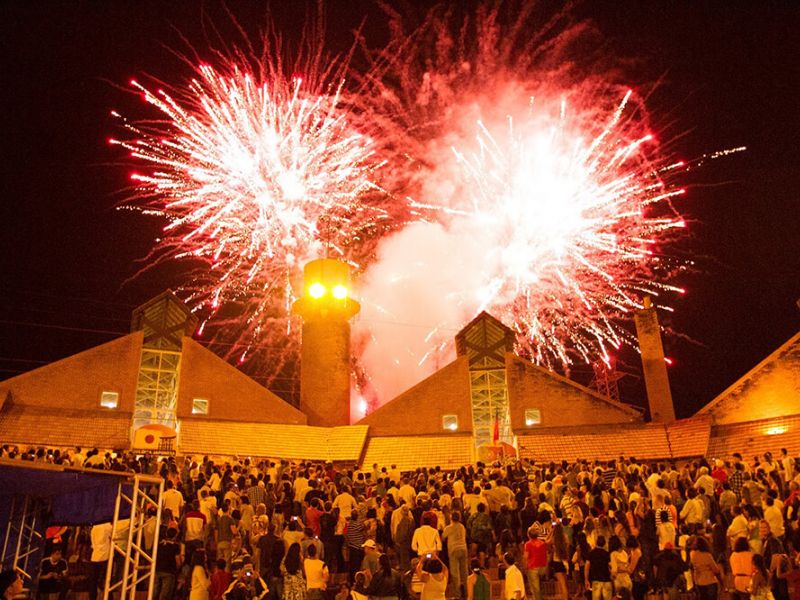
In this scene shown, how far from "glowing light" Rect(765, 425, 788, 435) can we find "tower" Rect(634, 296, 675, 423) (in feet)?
18.0

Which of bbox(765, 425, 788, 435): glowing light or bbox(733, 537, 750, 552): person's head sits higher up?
bbox(765, 425, 788, 435): glowing light

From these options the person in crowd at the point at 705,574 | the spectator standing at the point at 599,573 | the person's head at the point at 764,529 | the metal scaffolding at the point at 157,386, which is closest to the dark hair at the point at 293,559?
the spectator standing at the point at 599,573

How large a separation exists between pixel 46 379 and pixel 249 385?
9.48 metres

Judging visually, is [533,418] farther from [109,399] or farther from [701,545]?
[701,545]

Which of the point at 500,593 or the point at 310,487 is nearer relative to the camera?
the point at 500,593

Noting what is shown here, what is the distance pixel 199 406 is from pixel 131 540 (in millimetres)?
25241

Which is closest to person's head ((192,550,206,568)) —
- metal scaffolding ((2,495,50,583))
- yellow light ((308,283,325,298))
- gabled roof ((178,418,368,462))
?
metal scaffolding ((2,495,50,583))

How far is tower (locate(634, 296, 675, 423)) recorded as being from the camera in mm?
34219

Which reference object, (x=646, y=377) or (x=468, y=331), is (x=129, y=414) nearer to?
(x=468, y=331)

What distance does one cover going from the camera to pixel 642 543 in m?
14.1

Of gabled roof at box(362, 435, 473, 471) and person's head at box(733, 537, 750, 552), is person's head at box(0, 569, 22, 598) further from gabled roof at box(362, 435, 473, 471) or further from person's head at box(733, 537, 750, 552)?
gabled roof at box(362, 435, 473, 471)

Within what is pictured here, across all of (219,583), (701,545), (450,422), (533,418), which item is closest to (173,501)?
(219,583)

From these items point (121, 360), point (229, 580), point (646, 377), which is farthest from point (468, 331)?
point (229, 580)

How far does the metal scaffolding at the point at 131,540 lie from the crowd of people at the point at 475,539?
0.43 meters
